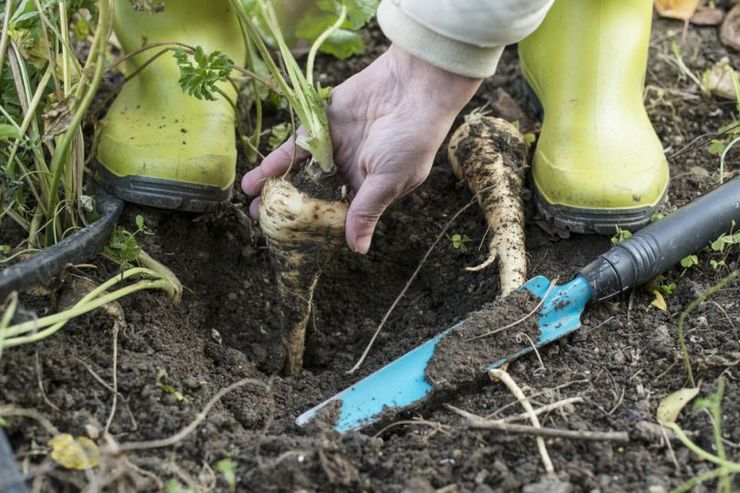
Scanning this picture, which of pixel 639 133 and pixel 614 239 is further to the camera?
pixel 639 133

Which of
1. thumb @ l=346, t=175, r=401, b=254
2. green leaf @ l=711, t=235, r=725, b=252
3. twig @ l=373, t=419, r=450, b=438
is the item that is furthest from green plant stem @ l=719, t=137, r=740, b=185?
twig @ l=373, t=419, r=450, b=438

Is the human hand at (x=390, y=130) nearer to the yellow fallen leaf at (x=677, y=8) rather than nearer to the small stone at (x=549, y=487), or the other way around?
the small stone at (x=549, y=487)

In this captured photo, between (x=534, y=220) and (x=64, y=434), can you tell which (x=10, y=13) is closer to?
(x=64, y=434)

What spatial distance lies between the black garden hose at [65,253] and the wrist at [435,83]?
1.96ft

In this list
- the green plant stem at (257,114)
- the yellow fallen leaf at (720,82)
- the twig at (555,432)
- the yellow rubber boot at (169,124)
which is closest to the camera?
the twig at (555,432)

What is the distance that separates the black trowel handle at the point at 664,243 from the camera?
1479 millimetres

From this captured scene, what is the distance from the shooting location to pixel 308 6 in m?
1.94

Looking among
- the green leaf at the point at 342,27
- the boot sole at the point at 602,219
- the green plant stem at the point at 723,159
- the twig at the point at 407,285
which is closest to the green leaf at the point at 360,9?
the green leaf at the point at 342,27

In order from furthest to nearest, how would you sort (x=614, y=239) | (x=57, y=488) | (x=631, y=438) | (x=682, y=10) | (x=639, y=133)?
(x=682, y=10)
(x=639, y=133)
(x=614, y=239)
(x=631, y=438)
(x=57, y=488)

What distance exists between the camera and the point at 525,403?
4.16 ft

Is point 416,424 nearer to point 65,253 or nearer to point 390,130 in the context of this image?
point 390,130

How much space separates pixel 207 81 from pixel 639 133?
88 cm

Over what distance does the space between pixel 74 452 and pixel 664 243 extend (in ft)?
3.42

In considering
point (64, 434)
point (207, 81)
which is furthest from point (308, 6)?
point (64, 434)
